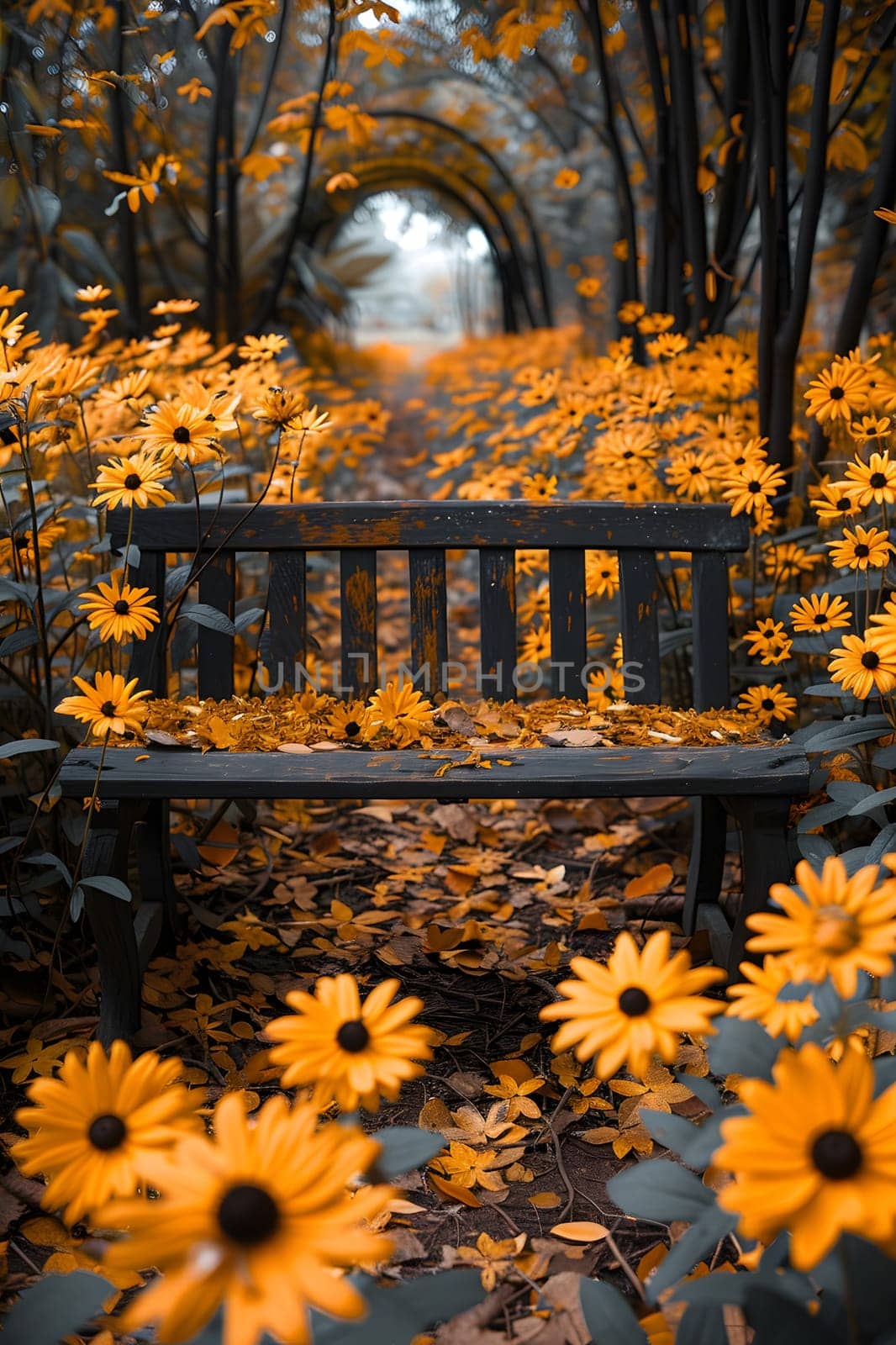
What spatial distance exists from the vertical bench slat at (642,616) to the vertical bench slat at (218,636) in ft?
2.68

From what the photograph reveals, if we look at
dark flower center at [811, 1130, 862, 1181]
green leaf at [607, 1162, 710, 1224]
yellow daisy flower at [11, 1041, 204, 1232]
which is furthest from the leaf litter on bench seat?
dark flower center at [811, 1130, 862, 1181]

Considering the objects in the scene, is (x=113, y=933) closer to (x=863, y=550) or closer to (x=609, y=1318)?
(x=609, y=1318)

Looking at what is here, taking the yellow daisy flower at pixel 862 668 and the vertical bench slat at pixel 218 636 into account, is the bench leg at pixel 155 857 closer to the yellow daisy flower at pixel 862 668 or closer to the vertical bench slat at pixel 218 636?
the vertical bench slat at pixel 218 636

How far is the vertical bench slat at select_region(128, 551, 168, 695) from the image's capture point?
1.96m

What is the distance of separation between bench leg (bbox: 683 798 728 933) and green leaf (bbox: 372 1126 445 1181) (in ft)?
4.14

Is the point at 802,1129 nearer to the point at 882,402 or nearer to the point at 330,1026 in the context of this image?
the point at 330,1026

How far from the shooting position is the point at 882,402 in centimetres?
198

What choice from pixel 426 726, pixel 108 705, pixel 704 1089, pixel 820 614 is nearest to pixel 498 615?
pixel 426 726

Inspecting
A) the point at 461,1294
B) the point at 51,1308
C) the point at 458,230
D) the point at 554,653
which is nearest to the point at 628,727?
the point at 554,653

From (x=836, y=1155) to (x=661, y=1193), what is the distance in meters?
0.30

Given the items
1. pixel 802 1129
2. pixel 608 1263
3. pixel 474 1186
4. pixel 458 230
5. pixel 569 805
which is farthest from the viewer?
pixel 458 230

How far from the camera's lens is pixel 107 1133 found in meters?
0.76

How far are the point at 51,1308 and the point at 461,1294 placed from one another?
0.35 metres

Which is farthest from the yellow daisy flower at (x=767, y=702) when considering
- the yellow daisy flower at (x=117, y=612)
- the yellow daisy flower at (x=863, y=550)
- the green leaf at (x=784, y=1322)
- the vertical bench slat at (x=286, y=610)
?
the green leaf at (x=784, y=1322)
